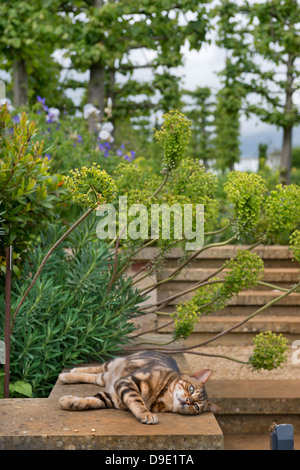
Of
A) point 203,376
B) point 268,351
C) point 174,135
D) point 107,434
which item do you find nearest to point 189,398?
point 203,376

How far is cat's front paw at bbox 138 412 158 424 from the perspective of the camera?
2684mm

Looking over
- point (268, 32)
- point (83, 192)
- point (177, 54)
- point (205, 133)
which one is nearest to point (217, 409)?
point (83, 192)

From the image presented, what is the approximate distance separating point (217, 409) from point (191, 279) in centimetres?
397

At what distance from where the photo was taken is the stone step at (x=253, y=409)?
415 cm

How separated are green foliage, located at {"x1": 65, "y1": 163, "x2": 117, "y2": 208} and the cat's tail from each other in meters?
0.99

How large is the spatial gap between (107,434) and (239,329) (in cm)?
391

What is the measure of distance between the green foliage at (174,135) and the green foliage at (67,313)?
30.5 inches

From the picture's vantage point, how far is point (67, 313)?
143 inches

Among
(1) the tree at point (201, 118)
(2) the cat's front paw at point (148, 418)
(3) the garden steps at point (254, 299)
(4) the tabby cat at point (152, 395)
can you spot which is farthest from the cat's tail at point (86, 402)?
(1) the tree at point (201, 118)

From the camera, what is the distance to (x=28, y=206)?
12.0 ft

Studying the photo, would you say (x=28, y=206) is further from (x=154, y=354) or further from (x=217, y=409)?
(x=217, y=409)

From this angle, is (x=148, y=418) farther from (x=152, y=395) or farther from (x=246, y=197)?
(x=246, y=197)

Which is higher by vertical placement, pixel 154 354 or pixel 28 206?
pixel 28 206

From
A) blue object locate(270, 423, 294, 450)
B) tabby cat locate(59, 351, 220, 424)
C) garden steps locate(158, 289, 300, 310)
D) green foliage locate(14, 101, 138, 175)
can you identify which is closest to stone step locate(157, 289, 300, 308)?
garden steps locate(158, 289, 300, 310)
